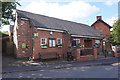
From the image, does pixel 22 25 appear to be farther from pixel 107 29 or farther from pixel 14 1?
pixel 107 29

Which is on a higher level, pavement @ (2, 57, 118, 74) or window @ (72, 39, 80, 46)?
window @ (72, 39, 80, 46)

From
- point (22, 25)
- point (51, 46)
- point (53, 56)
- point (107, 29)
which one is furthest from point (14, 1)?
point (107, 29)

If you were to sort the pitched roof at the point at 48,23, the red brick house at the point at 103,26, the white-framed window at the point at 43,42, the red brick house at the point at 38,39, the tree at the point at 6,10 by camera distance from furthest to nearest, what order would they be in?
the red brick house at the point at 103,26 < the pitched roof at the point at 48,23 < the white-framed window at the point at 43,42 < the red brick house at the point at 38,39 < the tree at the point at 6,10

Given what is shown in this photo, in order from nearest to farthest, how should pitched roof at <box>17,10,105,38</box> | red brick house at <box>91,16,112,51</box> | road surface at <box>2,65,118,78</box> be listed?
road surface at <box>2,65,118,78</box>, pitched roof at <box>17,10,105,38</box>, red brick house at <box>91,16,112,51</box>

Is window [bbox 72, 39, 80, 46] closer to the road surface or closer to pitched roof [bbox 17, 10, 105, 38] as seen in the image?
pitched roof [bbox 17, 10, 105, 38]

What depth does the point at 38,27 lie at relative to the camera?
1227cm

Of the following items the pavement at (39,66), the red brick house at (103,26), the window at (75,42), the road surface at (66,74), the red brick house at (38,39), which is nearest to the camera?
the road surface at (66,74)

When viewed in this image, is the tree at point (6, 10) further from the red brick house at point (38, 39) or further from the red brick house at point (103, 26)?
the red brick house at point (103, 26)

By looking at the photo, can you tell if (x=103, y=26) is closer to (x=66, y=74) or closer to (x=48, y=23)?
(x=48, y=23)

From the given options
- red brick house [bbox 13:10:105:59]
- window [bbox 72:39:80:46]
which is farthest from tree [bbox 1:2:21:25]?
window [bbox 72:39:80:46]

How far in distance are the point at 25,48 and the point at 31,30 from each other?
2.51m

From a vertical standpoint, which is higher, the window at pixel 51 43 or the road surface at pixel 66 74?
the window at pixel 51 43

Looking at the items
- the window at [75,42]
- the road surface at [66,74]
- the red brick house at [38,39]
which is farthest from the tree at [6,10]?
the window at [75,42]

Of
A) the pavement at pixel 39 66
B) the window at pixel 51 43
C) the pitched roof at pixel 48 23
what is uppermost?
the pitched roof at pixel 48 23
